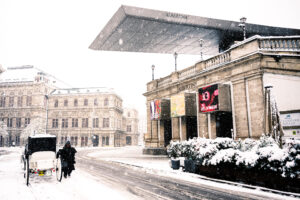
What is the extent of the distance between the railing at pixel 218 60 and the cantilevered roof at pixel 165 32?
533 centimetres

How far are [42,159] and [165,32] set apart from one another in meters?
17.1

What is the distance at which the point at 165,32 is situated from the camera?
2309cm

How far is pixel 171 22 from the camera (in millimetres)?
21016

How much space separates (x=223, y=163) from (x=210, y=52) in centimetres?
2213

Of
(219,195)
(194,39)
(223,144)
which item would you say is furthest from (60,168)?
(194,39)

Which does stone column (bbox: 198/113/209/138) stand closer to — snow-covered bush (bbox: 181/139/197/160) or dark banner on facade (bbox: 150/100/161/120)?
snow-covered bush (bbox: 181/139/197/160)

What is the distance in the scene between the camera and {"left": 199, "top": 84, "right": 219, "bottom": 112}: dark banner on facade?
1589 cm

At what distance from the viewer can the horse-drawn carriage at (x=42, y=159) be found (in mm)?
10117

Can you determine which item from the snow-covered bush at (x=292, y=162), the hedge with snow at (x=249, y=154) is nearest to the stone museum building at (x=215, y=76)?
the hedge with snow at (x=249, y=154)

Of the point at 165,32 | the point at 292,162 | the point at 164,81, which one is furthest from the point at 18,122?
the point at 292,162

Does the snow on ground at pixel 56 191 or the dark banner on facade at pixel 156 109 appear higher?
the dark banner on facade at pixel 156 109

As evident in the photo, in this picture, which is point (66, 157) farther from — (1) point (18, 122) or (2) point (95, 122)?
(1) point (18, 122)

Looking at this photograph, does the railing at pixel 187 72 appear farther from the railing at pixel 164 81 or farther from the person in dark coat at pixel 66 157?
the person in dark coat at pixel 66 157

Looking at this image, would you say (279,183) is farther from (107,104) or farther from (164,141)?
(107,104)
